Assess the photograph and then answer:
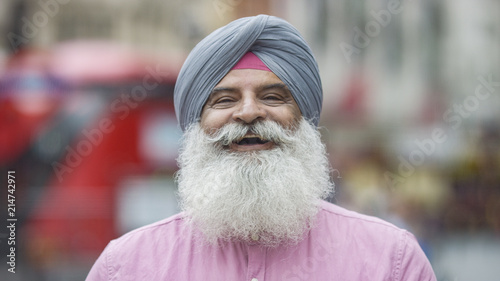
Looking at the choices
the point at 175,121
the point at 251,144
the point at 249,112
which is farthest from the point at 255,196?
the point at 175,121

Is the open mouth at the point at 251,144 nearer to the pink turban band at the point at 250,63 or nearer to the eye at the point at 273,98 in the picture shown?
the eye at the point at 273,98

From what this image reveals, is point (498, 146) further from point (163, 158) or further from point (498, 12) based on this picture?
point (163, 158)

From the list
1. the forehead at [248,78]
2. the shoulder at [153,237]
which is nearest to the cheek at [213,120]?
the forehead at [248,78]

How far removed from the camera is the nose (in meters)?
1.88

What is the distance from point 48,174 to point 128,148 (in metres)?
0.97

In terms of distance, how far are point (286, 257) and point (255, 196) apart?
25cm

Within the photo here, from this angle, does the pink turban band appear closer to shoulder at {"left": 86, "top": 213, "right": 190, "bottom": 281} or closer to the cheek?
the cheek

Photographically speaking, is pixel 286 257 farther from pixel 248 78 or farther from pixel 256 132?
pixel 248 78

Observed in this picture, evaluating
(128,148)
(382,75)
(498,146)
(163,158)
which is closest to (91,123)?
(128,148)

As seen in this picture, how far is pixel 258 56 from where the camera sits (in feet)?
6.60

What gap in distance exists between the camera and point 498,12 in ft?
22.3

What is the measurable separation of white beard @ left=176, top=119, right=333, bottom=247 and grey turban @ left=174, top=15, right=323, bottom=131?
107 mm

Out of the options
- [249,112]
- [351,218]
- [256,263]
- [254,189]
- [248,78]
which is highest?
[248,78]

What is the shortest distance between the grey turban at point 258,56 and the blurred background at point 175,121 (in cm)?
424
